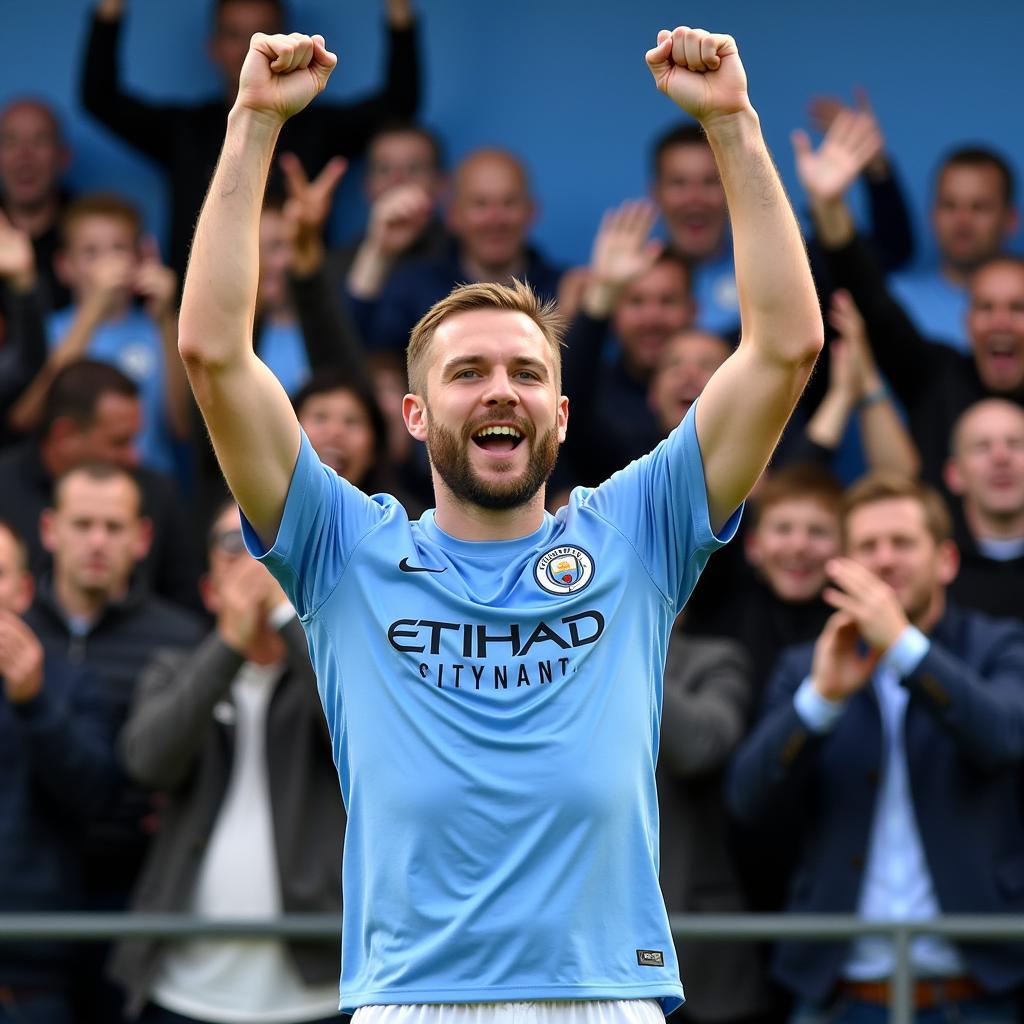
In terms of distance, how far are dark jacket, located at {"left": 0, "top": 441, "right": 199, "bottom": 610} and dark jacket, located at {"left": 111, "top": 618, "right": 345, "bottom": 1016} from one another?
1211mm

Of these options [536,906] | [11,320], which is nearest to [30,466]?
[11,320]

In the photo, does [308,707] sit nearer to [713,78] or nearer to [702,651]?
[702,651]

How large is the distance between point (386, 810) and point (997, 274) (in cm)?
422

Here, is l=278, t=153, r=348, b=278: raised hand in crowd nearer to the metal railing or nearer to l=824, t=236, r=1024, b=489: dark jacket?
l=824, t=236, r=1024, b=489: dark jacket

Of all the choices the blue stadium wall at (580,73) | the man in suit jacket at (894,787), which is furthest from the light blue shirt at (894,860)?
the blue stadium wall at (580,73)

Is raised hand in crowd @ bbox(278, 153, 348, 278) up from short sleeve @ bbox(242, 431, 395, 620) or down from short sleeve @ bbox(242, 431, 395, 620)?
up

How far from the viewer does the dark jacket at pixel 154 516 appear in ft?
22.5

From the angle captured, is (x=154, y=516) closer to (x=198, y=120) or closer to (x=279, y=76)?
(x=198, y=120)

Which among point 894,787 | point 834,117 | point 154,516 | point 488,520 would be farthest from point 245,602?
point 834,117

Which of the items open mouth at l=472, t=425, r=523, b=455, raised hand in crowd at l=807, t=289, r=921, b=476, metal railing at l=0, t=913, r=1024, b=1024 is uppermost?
raised hand in crowd at l=807, t=289, r=921, b=476

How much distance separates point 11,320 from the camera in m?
7.51

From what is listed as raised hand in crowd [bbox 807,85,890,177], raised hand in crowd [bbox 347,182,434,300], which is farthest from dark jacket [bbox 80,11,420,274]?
raised hand in crowd [bbox 807,85,890,177]

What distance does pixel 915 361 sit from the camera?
7.05 m

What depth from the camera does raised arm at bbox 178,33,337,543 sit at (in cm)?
325
